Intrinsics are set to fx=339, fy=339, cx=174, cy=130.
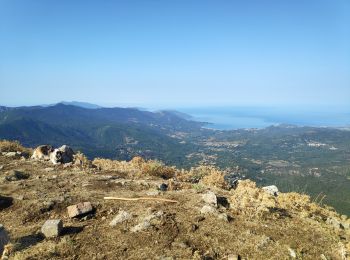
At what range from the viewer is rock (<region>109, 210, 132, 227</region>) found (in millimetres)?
8858

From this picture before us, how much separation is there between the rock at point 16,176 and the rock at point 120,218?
243 inches

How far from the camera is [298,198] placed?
11383mm

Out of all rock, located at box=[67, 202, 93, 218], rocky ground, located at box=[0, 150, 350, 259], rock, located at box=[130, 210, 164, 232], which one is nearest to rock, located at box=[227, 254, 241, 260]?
rocky ground, located at box=[0, 150, 350, 259]

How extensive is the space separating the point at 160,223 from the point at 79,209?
8.15 ft

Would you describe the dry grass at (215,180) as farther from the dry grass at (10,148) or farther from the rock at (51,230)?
the dry grass at (10,148)

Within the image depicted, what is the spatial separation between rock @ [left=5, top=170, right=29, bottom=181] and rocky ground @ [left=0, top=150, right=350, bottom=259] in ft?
0.25

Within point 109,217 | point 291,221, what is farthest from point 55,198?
point 291,221

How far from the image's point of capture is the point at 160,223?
8.72 meters

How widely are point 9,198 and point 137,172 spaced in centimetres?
556

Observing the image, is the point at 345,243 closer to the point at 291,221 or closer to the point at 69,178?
the point at 291,221

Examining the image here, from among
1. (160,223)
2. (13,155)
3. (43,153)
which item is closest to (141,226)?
(160,223)

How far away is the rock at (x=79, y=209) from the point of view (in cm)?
946

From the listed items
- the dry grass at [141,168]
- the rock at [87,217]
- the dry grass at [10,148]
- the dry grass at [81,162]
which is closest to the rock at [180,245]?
the rock at [87,217]

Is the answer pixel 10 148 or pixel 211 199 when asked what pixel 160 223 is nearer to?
pixel 211 199
